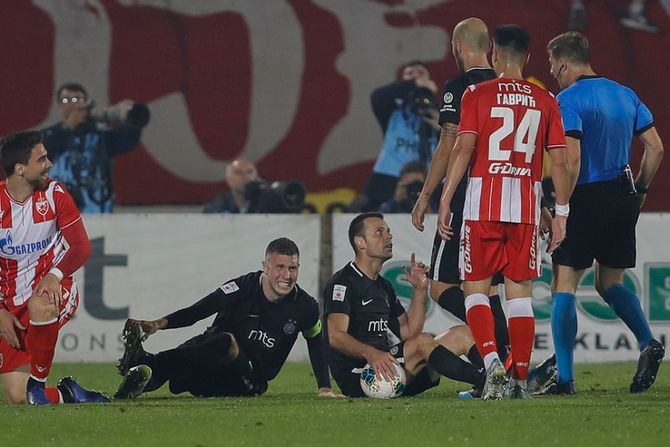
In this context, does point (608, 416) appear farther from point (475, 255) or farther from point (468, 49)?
point (468, 49)

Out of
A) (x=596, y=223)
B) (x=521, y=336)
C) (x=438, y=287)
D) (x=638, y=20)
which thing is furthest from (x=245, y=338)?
(x=638, y=20)

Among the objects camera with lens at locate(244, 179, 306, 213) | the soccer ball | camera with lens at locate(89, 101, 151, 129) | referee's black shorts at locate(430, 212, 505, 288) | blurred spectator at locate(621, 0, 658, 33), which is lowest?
the soccer ball

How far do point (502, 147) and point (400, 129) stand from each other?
21.8ft

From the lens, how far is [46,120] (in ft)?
52.2

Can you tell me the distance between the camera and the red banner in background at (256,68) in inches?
627

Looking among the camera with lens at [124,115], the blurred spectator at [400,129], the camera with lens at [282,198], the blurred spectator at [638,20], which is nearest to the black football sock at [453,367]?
the camera with lens at [282,198]

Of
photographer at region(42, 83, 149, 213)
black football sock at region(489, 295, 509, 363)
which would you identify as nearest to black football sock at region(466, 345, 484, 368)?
black football sock at region(489, 295, 509, 363)

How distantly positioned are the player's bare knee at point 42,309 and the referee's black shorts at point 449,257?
2.23 m

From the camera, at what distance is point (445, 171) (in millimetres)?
8531

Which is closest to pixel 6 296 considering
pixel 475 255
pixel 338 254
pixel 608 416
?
pixel 475 255

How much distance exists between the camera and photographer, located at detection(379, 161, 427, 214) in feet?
43.1

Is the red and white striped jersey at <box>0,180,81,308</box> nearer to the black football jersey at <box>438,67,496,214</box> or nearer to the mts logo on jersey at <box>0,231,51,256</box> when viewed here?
the mts logo on jersey at <box>0,231,51,256</box>

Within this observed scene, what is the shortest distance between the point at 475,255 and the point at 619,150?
4.73 feet

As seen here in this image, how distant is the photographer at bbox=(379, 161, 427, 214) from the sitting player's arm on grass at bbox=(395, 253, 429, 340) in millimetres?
3874
